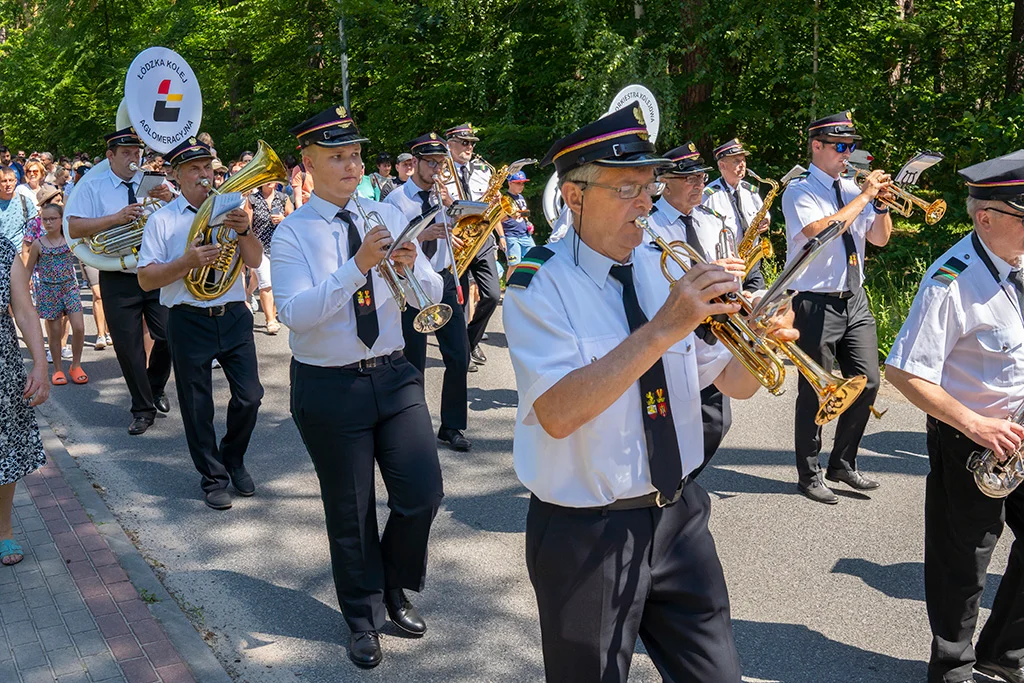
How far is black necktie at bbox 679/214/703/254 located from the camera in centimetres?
620

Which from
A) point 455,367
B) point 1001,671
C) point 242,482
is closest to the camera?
point 1001,671

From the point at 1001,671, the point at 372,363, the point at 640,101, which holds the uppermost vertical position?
the point at 640,101

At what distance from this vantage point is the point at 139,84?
8016mm

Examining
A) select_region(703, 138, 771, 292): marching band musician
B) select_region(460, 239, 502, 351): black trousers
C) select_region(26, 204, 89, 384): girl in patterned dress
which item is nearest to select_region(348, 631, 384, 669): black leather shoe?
select_region(703, 138, 771, 292): marching band musician

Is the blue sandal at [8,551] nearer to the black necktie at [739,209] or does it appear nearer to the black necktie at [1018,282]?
the black necktie at [1018,282]

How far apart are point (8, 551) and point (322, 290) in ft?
8.64

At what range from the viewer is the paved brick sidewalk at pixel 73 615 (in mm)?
4480

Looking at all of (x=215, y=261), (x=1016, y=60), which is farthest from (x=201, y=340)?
(x=1016, y=60)

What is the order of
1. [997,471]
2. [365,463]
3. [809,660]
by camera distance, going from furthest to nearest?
[365,463] < [809,660] < [997,471]

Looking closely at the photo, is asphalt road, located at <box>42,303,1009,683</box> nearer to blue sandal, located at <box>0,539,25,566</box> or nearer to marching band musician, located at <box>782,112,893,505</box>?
marching band musician, located at <box>782,112,893,505</box>

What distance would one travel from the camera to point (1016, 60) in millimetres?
12609

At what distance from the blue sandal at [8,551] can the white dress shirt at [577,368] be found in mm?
3815

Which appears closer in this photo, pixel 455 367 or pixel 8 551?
pixel 8 551

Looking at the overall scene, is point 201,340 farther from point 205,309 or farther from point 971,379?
point 971,379
